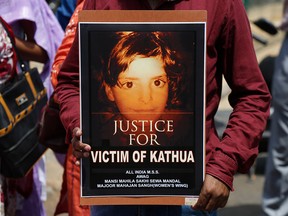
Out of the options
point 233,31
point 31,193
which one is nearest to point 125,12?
point 233,31

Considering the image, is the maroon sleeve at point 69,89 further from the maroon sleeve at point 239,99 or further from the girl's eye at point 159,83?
the maroon sleeve at point 239,99

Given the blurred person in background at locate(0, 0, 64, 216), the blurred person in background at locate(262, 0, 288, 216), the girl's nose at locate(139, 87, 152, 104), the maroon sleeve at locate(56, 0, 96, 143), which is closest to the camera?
the girl's nose at locate(139, 87, 152, 104)

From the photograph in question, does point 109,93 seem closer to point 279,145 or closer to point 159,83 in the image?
point 159,83

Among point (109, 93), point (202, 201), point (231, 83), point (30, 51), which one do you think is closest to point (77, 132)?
point (109, 93)

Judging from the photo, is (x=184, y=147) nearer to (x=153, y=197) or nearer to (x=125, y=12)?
(x=153, y=197)

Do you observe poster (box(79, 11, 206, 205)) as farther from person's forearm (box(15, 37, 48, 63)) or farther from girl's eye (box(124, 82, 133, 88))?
person's forearm (box(15, 37, 48, 63))

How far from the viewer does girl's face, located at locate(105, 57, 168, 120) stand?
2.57 meters

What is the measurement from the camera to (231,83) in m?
2.78

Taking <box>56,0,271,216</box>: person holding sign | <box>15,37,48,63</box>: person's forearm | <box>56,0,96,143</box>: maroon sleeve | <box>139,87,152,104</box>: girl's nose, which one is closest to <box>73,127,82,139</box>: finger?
<box>56,0,271,216</box>: person holding sign

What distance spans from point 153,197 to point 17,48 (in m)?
1.63

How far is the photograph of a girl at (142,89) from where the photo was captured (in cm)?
258

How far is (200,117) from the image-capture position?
2.61m

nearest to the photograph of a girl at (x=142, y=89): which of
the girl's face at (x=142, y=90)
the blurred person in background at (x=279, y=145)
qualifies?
the girl's face at (x=142, y=90)

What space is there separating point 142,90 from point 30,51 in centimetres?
170
